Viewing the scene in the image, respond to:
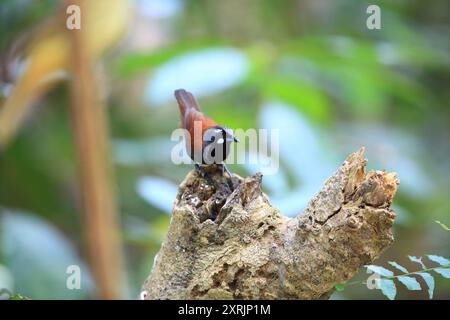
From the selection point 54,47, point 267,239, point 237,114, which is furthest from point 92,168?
point 267,239

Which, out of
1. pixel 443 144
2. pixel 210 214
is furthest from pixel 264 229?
pixel 443 144

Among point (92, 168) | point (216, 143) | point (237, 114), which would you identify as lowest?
point (216, 143)

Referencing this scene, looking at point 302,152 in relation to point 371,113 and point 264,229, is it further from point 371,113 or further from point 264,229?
point 264,229

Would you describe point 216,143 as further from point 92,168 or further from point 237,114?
point 237,114

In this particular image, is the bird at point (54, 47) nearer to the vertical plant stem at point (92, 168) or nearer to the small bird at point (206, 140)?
the vertical plant stem at point (92, 168)

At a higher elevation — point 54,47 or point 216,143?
point 54,47

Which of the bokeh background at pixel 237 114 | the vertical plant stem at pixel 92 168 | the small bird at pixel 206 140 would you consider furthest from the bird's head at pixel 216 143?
the vertical plant stem at pixel 92 168
